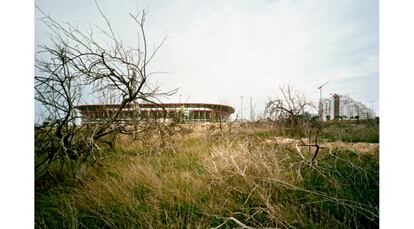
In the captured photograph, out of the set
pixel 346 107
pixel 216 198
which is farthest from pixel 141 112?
pixel 346 107

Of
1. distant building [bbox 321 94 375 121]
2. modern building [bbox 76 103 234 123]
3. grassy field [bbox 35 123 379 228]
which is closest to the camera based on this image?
grassy field [bbox 35 123 379 228]

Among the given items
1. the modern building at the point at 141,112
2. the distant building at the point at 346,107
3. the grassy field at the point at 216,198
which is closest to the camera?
the grassy field at the point at 216,198

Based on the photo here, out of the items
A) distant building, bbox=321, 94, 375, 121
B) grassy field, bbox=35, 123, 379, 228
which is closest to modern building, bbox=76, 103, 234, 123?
grassy field, bbox=35, 123, 379, 228

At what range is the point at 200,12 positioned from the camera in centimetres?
168

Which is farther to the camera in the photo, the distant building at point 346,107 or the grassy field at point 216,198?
the distant building at point 346,107

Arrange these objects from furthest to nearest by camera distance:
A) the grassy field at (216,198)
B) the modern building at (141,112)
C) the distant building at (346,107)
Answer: the modern building at (141,112)
the distant building at (346,107)
the grassy field at (216,198)

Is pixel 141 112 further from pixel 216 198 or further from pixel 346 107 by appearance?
pixel 346 107

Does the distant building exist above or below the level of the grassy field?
above

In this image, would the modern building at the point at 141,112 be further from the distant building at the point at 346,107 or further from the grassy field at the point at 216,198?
the distant building at the point at 346,107

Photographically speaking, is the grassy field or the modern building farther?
the modern building

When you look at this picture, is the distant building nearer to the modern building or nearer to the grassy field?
the grassy field

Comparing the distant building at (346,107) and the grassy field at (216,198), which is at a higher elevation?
the distant building at (346,107)

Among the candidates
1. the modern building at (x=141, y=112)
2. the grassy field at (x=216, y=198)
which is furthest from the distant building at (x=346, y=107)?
the modern building at (x=141, y=112)
